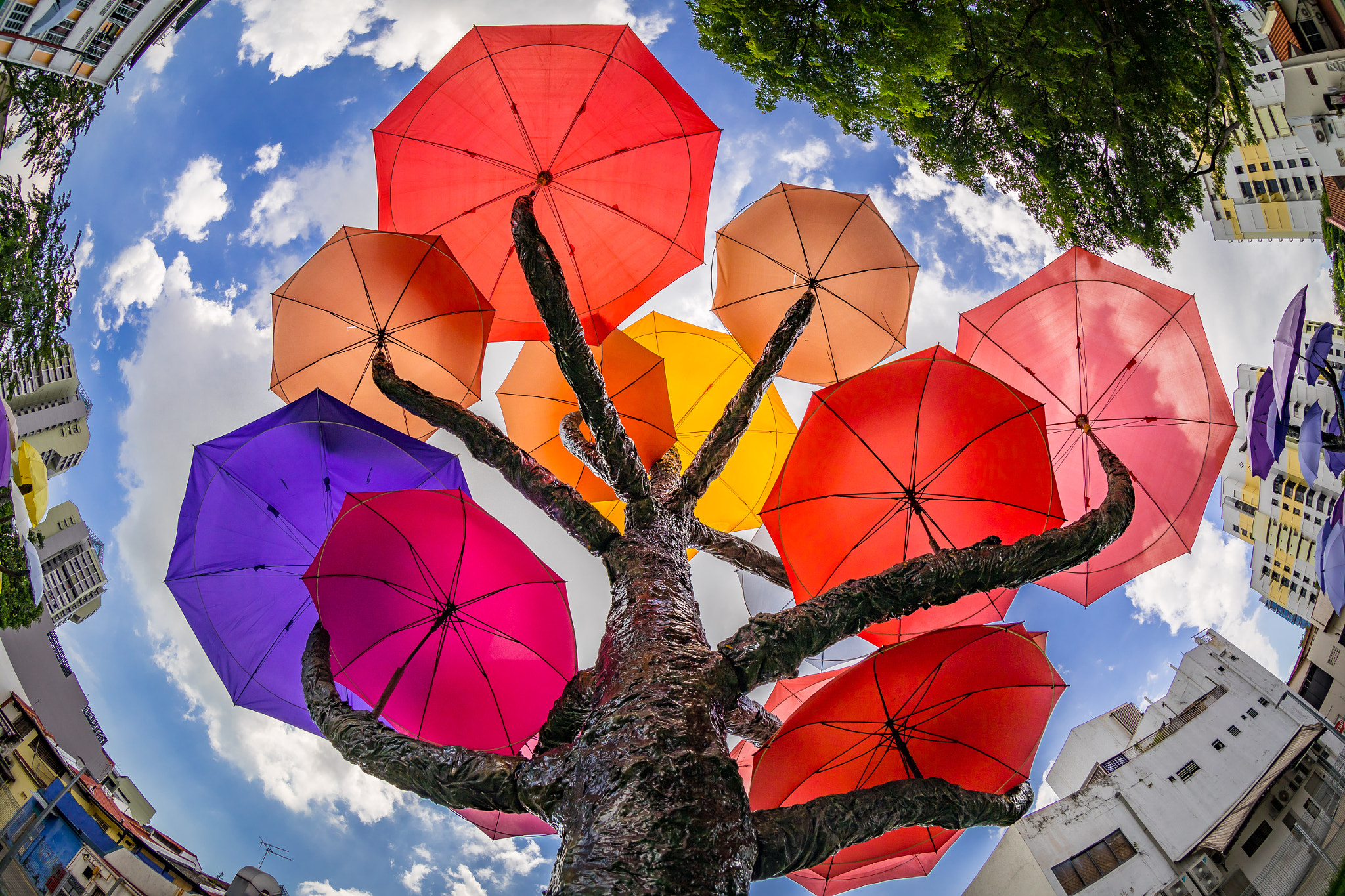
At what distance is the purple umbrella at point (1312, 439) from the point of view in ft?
18.5

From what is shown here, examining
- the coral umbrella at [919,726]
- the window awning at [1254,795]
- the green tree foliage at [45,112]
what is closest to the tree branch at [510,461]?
the coral umbrella at [919,726]

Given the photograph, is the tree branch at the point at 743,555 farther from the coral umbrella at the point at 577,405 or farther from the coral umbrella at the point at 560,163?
the coral umbrella at the point at 560,163

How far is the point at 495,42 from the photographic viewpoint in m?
7.04

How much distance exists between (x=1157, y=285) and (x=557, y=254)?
8.18 m

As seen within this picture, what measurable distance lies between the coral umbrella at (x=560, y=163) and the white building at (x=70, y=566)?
243 inches

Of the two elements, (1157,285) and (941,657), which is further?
(1157,285)

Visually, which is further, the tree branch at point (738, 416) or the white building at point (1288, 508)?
the tree branch at point (738, 416)

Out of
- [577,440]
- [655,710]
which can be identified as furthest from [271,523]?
[655,710]

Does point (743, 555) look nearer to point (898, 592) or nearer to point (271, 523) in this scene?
point (898, 592)

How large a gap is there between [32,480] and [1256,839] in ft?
59.0

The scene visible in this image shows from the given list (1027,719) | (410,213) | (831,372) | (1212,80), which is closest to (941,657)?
(1027,719)

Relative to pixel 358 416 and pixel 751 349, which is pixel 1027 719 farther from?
pixel 358 416

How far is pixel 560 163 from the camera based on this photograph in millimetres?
7816

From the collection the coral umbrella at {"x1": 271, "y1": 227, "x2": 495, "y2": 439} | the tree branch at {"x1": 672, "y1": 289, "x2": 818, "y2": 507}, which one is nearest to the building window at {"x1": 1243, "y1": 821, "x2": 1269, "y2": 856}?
the tree branch at {"x1": 672, "y1": 289, "x2": 818, "y2": 507}
